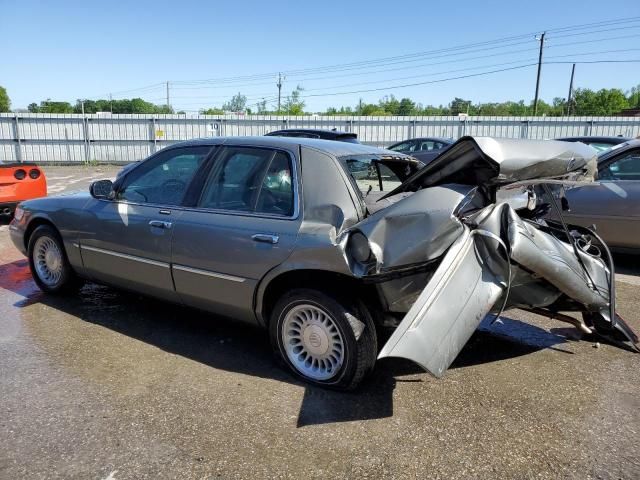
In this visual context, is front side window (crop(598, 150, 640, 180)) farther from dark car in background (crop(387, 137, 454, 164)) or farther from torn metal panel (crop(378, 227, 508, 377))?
dark car in background (crop(387, 137, 454, 164))

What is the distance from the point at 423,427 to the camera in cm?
287

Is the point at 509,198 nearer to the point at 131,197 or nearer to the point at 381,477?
the point at 381,477

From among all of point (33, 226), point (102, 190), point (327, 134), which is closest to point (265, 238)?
point (102, 190)

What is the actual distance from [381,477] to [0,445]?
1984 millimetres

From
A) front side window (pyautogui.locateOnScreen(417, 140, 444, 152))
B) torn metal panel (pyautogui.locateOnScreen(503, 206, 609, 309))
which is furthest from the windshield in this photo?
front side window (pyautogui.locateOnScreen(417, 140, 444, 152))

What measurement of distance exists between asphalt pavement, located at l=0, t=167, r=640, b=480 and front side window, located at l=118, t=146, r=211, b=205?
1.11 meters

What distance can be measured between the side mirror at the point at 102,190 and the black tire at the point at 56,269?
705 mm

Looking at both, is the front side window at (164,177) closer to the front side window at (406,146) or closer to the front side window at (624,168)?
the front side window at (624,168)

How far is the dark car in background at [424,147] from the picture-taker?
49.7ft

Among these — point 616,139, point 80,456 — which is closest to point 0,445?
point 80,456

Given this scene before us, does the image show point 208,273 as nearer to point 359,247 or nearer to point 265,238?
point 265,238

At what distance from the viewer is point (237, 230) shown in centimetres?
346

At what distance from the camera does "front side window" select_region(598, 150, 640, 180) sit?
6027mm

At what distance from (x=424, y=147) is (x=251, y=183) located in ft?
43.3
